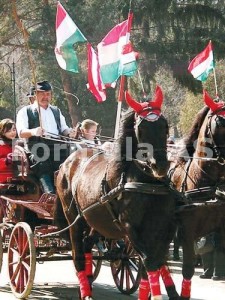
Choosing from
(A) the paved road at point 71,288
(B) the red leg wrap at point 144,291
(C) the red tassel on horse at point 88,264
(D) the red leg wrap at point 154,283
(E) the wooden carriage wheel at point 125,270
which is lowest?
(A) the paved road at point 71,288

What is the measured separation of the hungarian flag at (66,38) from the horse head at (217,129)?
2742 millimetres

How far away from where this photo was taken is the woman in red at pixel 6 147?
31.9 feet

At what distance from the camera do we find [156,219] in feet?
22.4

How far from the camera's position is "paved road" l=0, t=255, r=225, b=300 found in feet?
29.0

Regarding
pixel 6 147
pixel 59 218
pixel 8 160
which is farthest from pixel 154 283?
pixel 6 147

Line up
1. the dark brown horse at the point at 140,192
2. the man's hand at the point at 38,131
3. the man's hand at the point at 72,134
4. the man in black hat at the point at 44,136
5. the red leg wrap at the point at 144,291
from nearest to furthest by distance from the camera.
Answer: the dark brown horse at the point at 140,192, the red leg wrap at the point at 144,291, the man's hand at the point at 38,131, the man in black hat at the point at 44,136, the man's hand at the point at 72,134

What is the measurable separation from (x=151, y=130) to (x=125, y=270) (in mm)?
3003

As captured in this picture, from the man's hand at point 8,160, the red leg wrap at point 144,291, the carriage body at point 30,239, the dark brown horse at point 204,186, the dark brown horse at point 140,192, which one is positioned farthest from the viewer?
the man's hand at point 8,160

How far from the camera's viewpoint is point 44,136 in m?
9.07

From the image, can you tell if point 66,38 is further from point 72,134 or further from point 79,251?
point 79,251

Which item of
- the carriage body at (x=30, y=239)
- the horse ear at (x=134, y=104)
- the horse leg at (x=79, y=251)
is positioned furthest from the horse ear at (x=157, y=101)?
the carriage body at (x=30, y=239)

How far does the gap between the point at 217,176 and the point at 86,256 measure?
6.47 feet

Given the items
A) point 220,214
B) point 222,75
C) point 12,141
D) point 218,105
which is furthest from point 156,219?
point 222,75

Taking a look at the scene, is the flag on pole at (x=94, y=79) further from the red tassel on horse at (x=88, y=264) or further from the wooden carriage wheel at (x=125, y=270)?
the red tassel on horse at (x=88, y=264)
